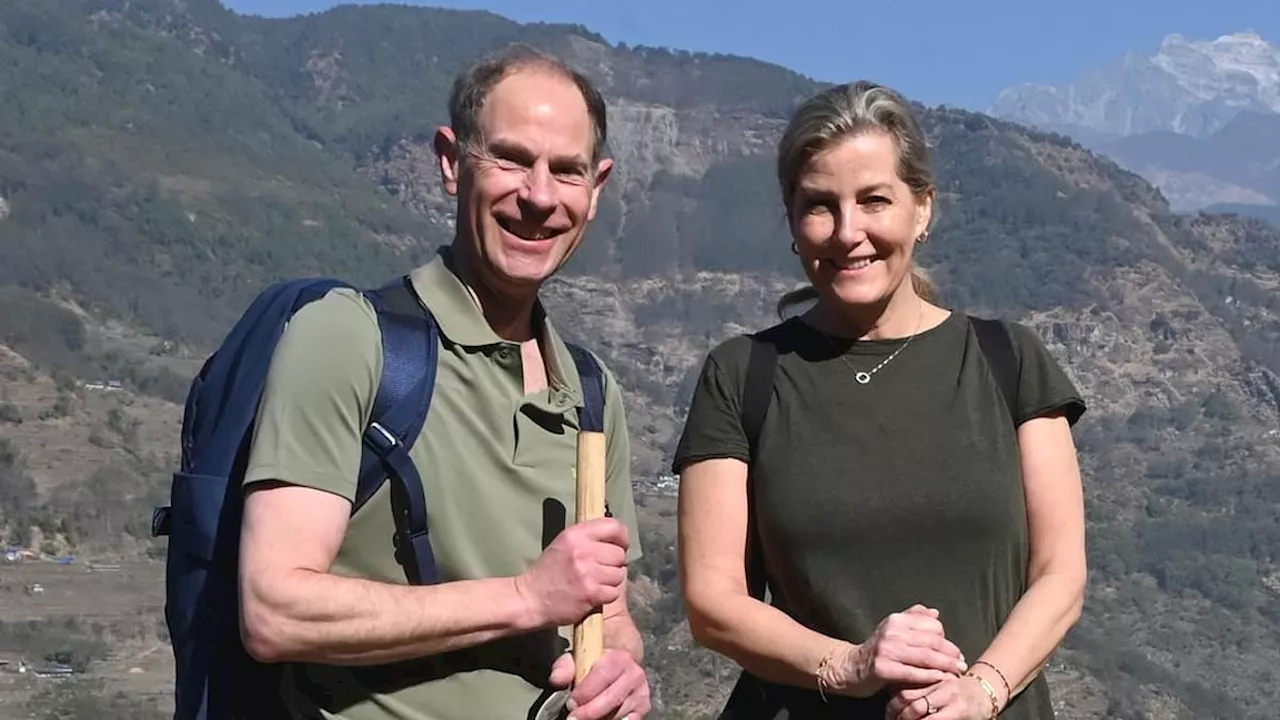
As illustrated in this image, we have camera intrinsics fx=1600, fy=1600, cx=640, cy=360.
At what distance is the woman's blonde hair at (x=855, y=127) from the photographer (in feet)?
10.1

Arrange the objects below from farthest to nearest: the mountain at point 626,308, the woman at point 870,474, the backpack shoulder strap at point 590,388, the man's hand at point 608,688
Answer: the mountain at point 626,308 → the woman at point 870,474 → the backpack shoulder strap at point 590,388 → the man's hand at point 608,688

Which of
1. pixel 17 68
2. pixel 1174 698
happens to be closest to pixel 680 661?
pixel 1174 698

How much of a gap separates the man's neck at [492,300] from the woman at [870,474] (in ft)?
1.68

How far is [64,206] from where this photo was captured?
413ft

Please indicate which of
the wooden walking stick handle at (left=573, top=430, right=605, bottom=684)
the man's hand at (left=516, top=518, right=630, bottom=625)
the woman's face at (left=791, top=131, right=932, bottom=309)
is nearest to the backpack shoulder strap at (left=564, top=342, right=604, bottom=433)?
the wooden walking stick handle at (left=573, top=430, right=605, bottom=684)

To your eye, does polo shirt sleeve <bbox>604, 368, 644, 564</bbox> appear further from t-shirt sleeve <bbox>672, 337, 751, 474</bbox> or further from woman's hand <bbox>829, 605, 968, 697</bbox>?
woman's hand <bbox>829, 605, 968, 697</bbox>

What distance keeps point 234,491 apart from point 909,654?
118 cm

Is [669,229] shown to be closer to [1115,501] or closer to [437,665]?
[1115,501]

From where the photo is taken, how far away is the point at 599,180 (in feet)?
9.63

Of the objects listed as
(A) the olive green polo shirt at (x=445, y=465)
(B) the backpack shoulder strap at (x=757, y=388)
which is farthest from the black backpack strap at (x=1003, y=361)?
(A) the olive green polo shirt at (x=445, y=465)

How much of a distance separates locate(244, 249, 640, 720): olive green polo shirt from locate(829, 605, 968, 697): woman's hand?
537 millimetres

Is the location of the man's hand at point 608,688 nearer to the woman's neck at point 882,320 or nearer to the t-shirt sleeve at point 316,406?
the t-shirt sleeve at point 316,406

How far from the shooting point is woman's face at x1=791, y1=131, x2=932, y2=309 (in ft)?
10.1

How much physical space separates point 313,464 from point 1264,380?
460 feet
